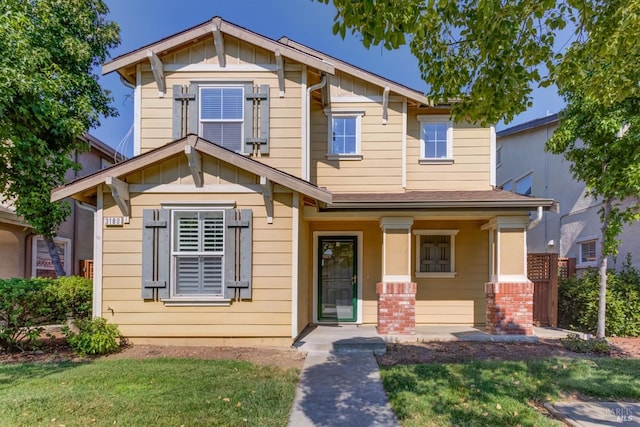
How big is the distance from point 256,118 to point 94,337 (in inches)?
200

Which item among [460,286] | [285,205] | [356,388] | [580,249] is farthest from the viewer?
[580,249]

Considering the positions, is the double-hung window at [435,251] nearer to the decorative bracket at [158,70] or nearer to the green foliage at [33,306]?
the decorative bracket at [158,70]

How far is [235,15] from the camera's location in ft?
49.5

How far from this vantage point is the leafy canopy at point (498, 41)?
3.50 m

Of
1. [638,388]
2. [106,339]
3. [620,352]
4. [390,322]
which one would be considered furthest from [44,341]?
[620,352]

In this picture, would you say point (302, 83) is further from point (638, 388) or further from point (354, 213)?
point (638, 388)

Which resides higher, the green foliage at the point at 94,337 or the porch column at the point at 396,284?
the porch column at the point at 396,284

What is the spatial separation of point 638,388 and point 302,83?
7.43m

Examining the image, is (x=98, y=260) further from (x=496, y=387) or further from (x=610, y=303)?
(x=610, y=303)

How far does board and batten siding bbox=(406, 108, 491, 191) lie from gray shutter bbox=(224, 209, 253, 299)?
4.30 meters

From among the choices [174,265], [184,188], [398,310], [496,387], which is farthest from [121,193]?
[496,387]

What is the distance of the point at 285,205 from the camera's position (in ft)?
22.9

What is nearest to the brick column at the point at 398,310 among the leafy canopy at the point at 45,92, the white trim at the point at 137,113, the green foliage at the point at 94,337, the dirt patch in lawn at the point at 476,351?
the dirt patch in lawn at the point at 476,351

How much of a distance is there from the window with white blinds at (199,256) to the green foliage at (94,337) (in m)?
1.29
